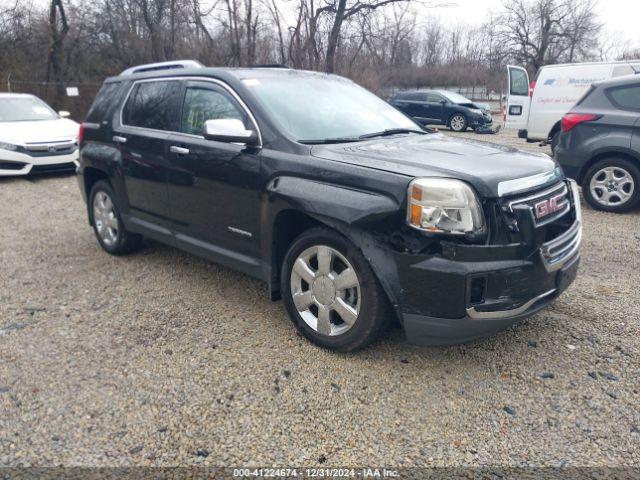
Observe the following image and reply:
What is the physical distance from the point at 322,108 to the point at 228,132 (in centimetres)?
84

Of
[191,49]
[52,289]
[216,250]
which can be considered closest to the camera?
[216,250]

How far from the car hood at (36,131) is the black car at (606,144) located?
8611mm

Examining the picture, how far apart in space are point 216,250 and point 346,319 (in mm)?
1292

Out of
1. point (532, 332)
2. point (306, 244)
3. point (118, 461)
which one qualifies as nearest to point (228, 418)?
point (118, 461)

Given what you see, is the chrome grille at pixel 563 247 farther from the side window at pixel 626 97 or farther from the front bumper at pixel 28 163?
the front bumper at pixel 28 163

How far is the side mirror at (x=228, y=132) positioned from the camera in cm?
332

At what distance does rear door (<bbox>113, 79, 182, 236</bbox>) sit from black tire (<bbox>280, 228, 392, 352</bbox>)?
1.56 meters

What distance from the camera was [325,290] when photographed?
315 cm

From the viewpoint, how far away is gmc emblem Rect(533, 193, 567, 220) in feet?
9.40

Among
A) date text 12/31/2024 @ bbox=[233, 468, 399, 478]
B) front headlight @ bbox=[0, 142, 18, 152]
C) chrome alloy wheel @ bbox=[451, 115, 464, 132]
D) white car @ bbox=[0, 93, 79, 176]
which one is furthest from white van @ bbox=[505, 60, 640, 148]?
front headlight @ bbox=[0, 142, 18, 152]

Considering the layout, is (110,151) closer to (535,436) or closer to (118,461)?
(118,461)

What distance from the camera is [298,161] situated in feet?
10.5

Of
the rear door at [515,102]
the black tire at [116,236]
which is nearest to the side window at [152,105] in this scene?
the black tire at [116,236]

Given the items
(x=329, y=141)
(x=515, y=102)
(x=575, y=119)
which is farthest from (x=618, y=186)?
(x=515, y=102)
